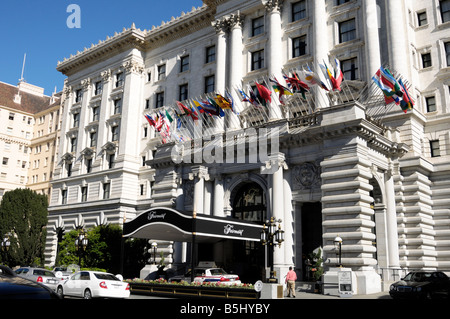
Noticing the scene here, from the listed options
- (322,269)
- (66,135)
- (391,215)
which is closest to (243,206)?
(322,269)

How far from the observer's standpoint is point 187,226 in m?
28.0

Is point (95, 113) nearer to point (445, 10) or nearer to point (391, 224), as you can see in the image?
point (391, 224)

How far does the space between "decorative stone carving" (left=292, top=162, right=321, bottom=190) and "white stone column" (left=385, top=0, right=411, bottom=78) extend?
10771mm

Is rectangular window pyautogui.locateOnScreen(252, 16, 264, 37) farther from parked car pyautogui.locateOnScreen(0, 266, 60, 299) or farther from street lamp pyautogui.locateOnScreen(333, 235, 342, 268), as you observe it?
parked car pyautogui.locateOnScreen(0, 266, 60, 299)

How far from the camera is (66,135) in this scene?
63281mm

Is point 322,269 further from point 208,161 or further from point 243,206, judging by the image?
point 208,161

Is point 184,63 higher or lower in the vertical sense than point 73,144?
higher

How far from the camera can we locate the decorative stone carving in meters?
31.8

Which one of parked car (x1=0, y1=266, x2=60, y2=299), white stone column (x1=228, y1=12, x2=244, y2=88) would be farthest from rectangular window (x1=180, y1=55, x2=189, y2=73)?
parked car (x1=0, y1=266, x2=60, y2=299)

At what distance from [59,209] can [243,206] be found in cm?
3263

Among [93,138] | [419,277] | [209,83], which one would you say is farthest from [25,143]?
[419,277]

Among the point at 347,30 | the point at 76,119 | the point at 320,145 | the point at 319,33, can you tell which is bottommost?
the point at 320,145

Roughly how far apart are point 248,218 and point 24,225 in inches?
1505

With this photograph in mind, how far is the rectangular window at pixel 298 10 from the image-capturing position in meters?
42.6
